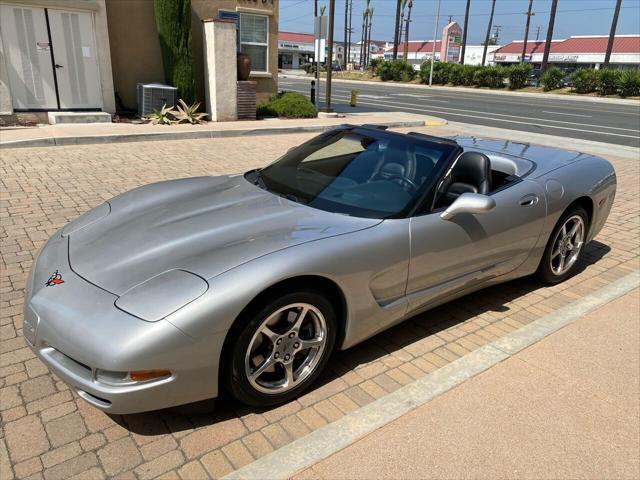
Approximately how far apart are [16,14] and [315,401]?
1159 cm

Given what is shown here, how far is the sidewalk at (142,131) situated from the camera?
9.61 meters

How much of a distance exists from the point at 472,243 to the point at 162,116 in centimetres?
1047

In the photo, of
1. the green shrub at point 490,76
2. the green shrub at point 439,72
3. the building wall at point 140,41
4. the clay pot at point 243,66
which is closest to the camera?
the building wall at point 140,41

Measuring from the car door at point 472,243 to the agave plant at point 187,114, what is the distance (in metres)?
10.1

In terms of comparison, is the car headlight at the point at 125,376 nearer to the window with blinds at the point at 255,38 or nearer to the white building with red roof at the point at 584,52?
the window with blinds at the point at 255,38

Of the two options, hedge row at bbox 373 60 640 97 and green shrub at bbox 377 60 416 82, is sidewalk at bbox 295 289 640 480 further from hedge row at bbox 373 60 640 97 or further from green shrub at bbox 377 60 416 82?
green shrub at bbox 377 60 416 82

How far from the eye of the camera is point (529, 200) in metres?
3.88

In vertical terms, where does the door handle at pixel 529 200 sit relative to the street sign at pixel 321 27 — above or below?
below

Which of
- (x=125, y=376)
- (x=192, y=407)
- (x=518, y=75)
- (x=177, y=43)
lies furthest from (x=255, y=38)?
(x=518, y=75)

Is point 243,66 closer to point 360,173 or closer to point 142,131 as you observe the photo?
point 142,131

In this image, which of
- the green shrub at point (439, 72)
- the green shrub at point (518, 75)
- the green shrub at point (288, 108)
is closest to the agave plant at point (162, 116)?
the green shrub at point (288, 108)

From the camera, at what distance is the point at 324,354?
9.29 ft

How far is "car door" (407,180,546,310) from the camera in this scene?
3.18 metres

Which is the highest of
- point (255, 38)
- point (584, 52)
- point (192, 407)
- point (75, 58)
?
point (584, 52)
